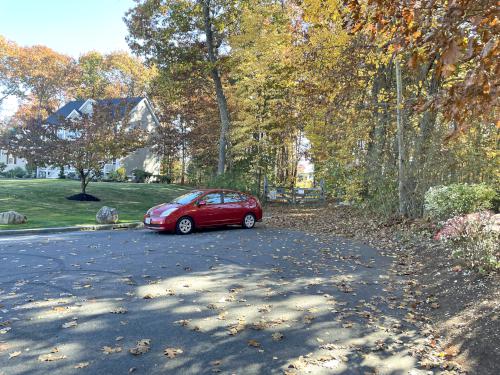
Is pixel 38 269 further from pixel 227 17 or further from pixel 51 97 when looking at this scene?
pixel 51 97

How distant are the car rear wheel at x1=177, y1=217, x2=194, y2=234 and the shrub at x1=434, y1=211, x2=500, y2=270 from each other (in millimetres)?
7904

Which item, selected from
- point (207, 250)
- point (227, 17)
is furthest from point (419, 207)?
point (227, 17)

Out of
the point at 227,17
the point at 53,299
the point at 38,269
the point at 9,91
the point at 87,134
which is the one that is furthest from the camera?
the point at 9,91

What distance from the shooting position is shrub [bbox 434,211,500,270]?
22.9 feet

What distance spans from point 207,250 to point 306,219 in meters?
9.69

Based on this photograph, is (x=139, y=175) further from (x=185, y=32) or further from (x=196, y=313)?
(x=196, y=313)

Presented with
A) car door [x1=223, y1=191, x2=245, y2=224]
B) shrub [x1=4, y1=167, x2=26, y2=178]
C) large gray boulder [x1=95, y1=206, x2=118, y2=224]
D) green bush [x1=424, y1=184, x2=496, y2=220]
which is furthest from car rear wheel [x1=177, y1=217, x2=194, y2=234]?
shrub [x1=4, y1=167, x2=26, y2=178]

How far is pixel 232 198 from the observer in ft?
51.6

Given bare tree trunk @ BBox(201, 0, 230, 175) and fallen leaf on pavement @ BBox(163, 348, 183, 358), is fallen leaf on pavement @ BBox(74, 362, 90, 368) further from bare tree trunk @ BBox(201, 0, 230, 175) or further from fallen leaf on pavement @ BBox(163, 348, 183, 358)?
bare tree trunk @ BBox(201, 0, 230, 175)

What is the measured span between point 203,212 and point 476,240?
29.1 feet

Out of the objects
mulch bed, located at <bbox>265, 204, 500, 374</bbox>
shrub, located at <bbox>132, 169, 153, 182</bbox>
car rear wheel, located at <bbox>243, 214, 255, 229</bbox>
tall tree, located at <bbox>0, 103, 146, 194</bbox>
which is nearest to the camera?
mulch bed, located at <bbox>265, 204, 500, 374</bbox>

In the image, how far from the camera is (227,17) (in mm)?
24484

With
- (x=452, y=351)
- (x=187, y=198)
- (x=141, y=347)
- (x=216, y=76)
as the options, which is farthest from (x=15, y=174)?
(x=452, y=351)

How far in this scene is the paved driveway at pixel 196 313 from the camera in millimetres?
4246
